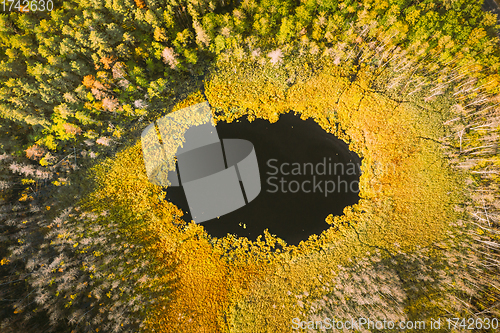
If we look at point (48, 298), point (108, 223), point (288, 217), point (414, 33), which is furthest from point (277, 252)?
point (414, 33)

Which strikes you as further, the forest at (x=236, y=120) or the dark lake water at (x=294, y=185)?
the dark lake water at (x=294, y=185)

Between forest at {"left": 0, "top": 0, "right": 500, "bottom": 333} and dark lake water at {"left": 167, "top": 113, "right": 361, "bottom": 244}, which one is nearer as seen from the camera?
forest at {"left": 0, "top": 0, "right": 500, "bottom": 333}

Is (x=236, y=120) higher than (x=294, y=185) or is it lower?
higher

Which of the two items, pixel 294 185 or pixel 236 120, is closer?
pixel 294 185
